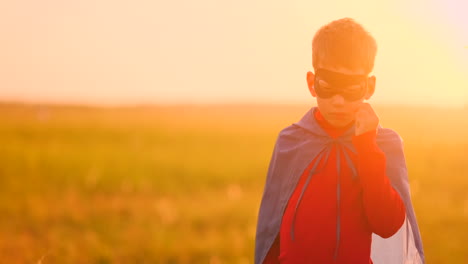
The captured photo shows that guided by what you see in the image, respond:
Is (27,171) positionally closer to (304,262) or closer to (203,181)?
(203,181)

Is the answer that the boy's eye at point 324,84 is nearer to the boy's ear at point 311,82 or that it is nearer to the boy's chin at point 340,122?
the boy's ear at point 311,82

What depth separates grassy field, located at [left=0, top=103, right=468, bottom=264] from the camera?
7.35 metres

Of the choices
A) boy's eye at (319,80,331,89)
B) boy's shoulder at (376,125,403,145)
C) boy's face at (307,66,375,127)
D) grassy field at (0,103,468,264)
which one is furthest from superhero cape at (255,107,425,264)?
grassy field at (0,103,468,264)

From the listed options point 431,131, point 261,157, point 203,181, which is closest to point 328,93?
point 203,181

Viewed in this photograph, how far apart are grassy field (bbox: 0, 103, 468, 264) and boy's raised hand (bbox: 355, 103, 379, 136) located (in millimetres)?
1631

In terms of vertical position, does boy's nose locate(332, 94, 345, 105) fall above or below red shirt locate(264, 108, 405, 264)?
above

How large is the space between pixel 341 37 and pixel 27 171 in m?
11.6

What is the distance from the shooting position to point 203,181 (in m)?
13.1

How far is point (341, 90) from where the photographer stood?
8.76ft

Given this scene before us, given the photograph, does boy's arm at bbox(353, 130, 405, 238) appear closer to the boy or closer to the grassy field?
the boy

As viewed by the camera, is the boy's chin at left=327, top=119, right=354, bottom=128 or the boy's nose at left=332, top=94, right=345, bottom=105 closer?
the boy's nose at left=332, top=94, right=345, bottom=105

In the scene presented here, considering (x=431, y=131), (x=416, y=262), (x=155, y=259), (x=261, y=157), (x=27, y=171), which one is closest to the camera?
(x=416, y=262)

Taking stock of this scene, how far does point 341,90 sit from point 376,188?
47cm

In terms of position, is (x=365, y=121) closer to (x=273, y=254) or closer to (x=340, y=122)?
(x=340, y=122)
